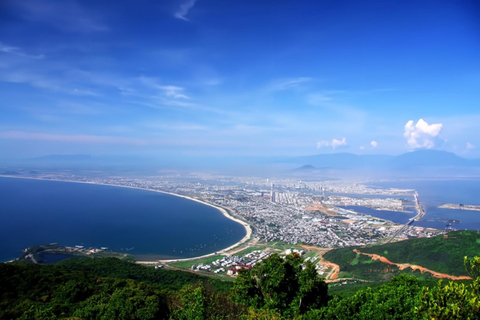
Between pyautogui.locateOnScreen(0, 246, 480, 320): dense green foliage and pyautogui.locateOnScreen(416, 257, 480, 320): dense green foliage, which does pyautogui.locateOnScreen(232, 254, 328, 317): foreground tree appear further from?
pyautogui.locateOnScreen(416, 257, 480, 320): dense green foliage

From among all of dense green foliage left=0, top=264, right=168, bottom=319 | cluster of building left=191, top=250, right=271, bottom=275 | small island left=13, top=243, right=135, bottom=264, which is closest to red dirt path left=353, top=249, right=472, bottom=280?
cluster of building left=191, top=250, right=271, bottom=275

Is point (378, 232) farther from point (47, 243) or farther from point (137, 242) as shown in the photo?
point (47, 243)

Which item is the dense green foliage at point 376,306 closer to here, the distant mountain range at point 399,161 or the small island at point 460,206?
the small island at point 460,206

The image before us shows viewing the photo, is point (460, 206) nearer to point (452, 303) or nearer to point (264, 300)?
point (264, 300)

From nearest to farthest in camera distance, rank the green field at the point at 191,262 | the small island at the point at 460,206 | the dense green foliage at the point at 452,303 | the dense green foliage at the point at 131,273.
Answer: the dense green foliage at the point at 452,303 → the dense green foliage at the point at 131,273 → the green field at the point at 191,262 → the small island at the point at 460,206

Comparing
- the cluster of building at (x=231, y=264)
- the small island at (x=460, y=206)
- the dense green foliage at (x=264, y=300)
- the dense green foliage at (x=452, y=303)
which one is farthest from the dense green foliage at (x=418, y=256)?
the small island at (x=460, y=206)


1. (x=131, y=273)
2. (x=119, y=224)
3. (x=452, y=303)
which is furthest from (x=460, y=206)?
(x=452, y=303)

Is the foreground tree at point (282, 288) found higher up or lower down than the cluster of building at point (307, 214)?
higher up
